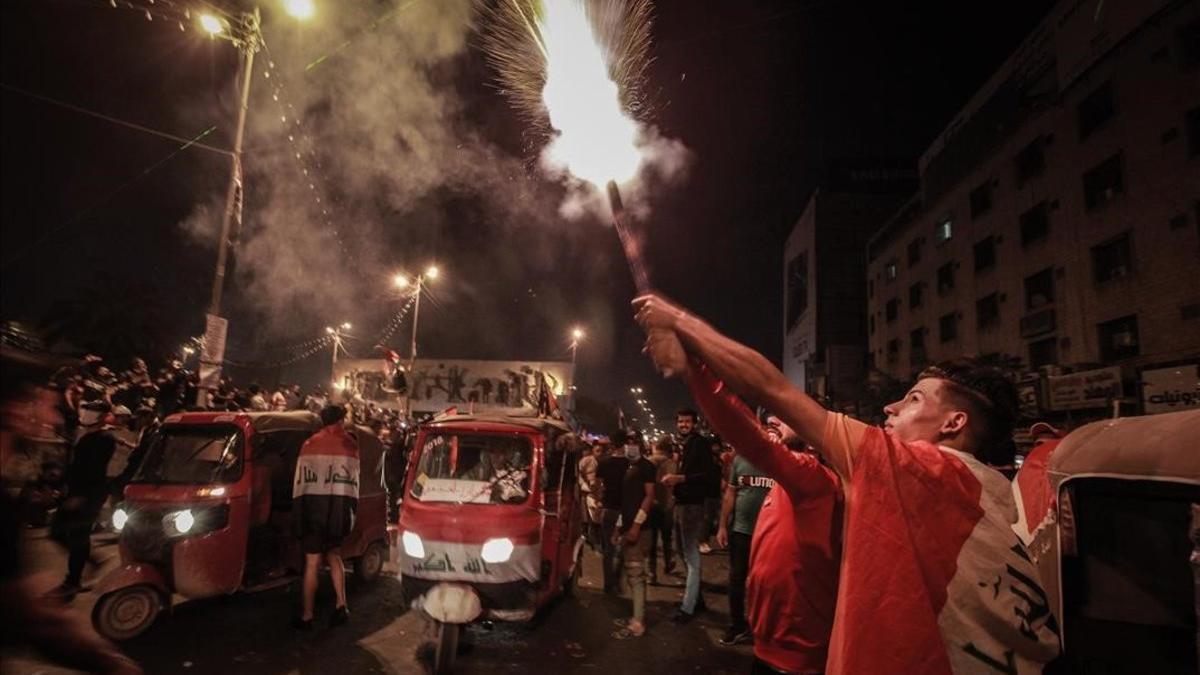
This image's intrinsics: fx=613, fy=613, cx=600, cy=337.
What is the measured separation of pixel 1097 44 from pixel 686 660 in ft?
90.6

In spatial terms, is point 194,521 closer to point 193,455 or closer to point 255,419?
point 193,455

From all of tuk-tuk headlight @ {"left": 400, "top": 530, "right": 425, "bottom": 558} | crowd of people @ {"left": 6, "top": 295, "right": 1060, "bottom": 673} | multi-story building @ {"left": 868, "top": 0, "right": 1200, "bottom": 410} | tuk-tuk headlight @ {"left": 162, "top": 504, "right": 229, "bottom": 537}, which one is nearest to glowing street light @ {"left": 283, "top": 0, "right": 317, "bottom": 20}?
tuk-tuk headlight @ {"left": 162, "top": 504, "right": 229, "bottom": 537}

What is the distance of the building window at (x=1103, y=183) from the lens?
21.5 m

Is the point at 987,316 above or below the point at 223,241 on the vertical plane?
above

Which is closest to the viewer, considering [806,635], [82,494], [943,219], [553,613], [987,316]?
[806,635]

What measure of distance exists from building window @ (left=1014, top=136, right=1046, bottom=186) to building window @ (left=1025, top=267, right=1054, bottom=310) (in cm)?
431

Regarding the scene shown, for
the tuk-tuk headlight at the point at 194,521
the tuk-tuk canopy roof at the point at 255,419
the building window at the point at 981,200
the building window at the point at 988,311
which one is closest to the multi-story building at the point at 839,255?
the building window at the point at 988,311

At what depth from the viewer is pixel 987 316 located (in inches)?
1195

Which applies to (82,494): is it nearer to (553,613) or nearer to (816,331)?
(553,613)

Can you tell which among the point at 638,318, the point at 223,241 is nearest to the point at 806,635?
the point at 638,318

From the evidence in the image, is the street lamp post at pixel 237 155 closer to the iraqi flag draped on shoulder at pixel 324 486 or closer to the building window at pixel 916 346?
the iraqi flag draped on shoulder at pixel 324 486

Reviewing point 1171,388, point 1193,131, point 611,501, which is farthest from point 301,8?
point 1193,131

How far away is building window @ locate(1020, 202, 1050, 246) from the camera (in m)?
25.7

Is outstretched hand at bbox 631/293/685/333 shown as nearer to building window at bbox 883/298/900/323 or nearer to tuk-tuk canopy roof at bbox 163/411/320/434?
tuk-tuk canopy roof at bbox 163/411/320/434
